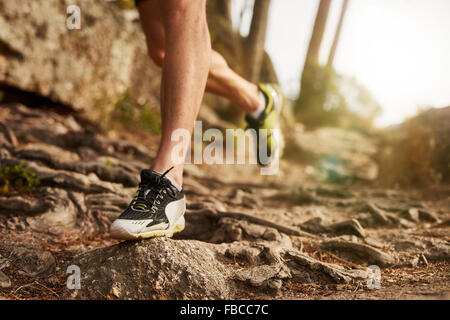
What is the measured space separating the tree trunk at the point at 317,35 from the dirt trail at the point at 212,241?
27.3 ft

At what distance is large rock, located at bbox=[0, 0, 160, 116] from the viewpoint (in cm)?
404

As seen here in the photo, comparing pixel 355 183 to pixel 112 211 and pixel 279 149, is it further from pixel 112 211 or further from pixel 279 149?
pixel 112 211

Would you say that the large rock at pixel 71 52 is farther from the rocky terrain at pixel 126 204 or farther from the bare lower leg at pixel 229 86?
the bare lower leg at pixel 229 86

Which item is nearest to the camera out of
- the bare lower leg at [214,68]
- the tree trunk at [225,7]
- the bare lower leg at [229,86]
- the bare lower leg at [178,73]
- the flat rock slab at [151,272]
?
the flat rock slab at [151,272]

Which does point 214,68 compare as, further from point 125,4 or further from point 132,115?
point 125,4

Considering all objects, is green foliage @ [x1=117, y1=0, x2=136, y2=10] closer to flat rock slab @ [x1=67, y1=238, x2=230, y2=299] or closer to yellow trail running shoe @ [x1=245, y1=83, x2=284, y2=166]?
yellow trail running shoe @ [x1=245, y1=83, x2=284, y2=166]

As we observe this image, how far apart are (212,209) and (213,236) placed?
274mm

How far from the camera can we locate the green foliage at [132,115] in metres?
5.20

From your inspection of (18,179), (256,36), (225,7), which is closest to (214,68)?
(18,179)

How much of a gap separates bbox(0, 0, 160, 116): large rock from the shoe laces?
344 centimetres

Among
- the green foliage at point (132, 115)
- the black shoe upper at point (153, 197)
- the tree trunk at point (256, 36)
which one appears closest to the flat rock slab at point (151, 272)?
the black shoe upper at point (153, 197)

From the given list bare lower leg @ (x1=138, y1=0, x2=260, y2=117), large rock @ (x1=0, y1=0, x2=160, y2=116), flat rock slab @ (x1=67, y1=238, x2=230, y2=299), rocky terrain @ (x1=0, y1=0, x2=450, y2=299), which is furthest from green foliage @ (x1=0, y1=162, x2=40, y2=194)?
large rock @ (x1=0, y1=0, x2=160, y2=116)
